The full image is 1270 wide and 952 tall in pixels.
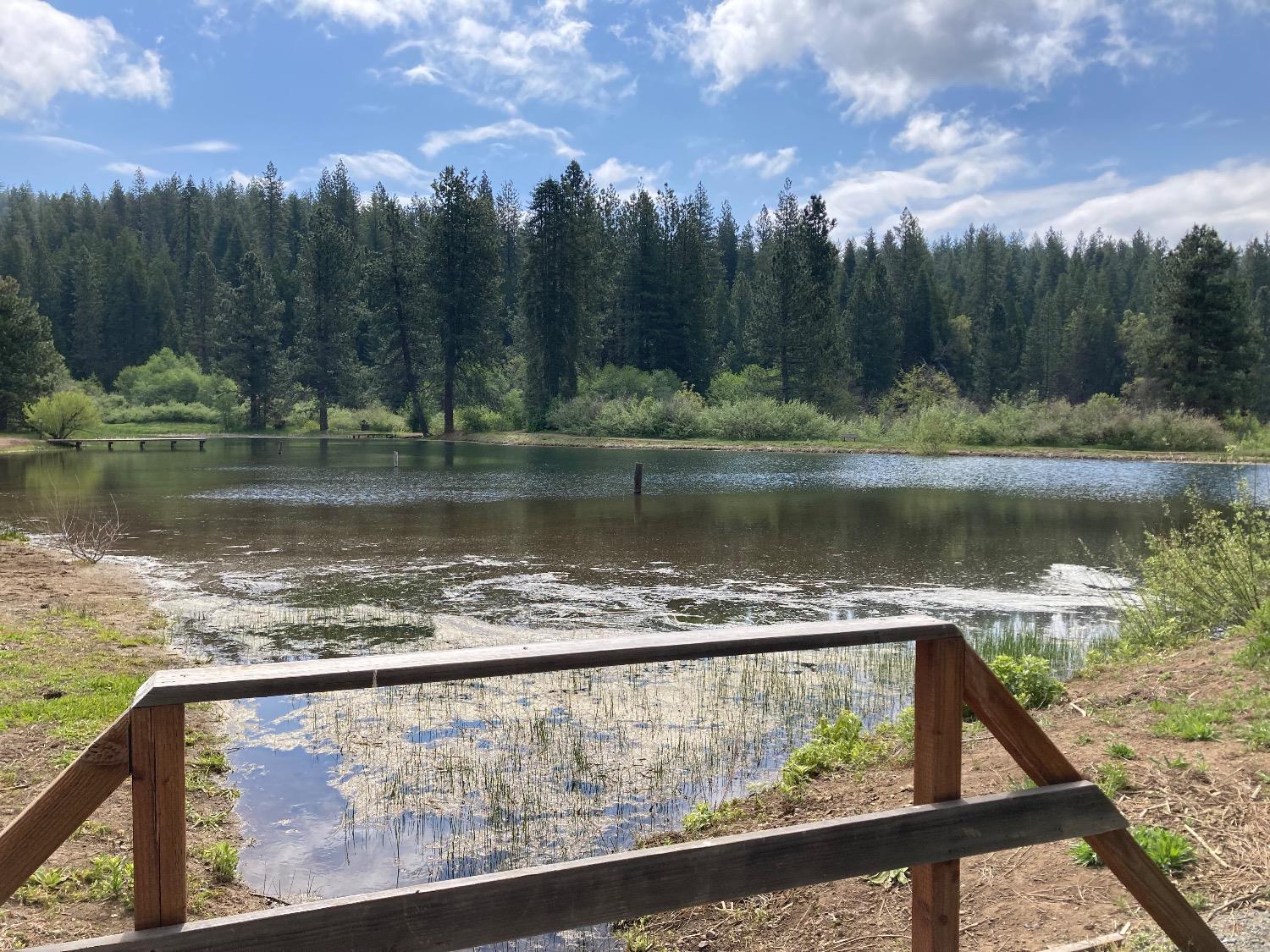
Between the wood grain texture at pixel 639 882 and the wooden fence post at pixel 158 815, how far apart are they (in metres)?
0.06

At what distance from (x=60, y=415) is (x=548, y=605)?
55920mm

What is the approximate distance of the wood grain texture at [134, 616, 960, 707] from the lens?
210 centimetres

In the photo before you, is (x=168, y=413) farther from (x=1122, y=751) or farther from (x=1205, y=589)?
(x=1122, y=751)

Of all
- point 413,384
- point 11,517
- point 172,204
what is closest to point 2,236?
point 172,204

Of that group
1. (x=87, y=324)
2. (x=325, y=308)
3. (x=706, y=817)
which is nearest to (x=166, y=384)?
(x=87, y=324)

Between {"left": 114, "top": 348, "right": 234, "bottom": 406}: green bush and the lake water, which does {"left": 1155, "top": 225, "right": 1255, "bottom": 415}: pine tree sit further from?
{"left": 114, "top": 348, "right": 234, "bottom": 406}: green bush

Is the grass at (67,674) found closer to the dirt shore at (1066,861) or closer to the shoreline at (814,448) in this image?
the dirt shore at (1066,861)

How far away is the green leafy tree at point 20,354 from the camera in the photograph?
6119 centimetres

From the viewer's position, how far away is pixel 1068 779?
2.98 m

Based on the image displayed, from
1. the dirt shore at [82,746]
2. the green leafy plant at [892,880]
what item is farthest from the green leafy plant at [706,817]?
the dirt shore at [82,746]

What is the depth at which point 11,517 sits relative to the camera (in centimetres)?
2358

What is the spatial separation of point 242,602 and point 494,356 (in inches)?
2606

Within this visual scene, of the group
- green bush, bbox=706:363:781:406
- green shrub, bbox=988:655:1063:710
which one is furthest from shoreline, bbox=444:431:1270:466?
green shrub, bbox=988:655:1063:710

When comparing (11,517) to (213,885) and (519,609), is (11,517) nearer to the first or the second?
(519,609)
